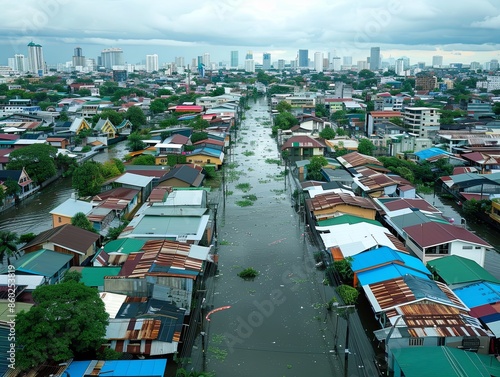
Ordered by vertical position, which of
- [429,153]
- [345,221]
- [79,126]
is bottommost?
[345,221]

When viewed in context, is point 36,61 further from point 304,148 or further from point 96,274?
point 96,274

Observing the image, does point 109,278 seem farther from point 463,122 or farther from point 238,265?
point 463,122

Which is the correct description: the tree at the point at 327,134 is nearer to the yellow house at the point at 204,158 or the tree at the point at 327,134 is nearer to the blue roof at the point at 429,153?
the blue roof at the point at 429,153

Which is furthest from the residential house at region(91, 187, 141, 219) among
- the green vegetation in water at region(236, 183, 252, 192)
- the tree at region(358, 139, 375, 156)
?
the tree at region(358, 139, 375, 156)

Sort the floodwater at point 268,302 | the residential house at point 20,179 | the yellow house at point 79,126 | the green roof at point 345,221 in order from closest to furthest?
the floodwater at point 268,302
the green roof at point 345,221
the residential house at point 20,179
the yellow house at point 79,126

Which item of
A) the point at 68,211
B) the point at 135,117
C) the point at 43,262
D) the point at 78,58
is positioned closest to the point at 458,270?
the point at 43,262

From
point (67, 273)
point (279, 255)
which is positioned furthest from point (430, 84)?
point (67, 273)

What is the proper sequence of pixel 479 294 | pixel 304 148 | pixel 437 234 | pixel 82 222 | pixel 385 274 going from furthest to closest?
pixel 304 148 < pixel 82 222 < pixel 437 234 < pixel 385 274 < pixel 479 294

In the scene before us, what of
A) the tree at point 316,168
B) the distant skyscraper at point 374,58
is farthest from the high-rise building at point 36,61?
the tree at point 316,168
